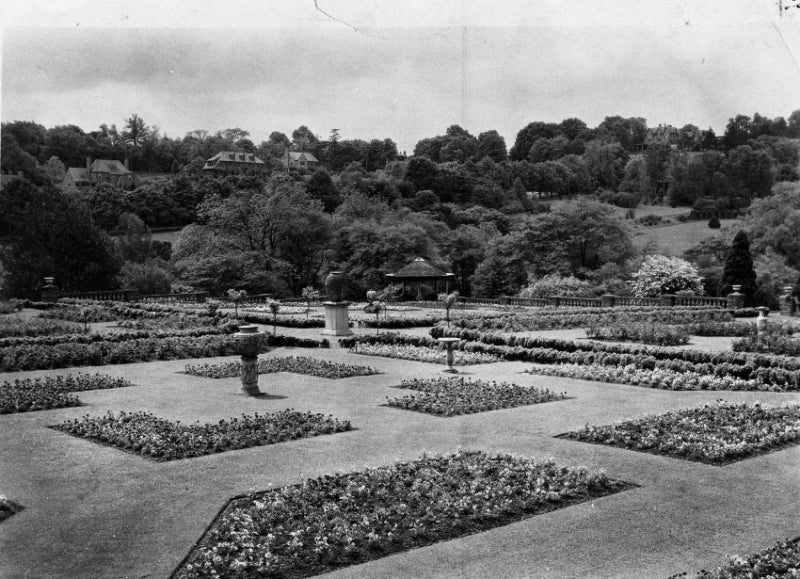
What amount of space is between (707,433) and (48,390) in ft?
34.3

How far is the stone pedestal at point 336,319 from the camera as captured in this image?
84.4ft

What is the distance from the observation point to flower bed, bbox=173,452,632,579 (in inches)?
258

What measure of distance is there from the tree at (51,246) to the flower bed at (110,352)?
2203cm

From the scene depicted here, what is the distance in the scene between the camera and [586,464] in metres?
9.53

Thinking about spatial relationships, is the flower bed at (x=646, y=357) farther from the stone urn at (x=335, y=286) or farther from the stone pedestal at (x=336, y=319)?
the stone urn at (x=335, y=286)

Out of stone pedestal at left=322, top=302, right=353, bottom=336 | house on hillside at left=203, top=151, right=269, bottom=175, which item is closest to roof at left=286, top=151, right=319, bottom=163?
house on hillside at left=203, top=151, right=269, bottom=175

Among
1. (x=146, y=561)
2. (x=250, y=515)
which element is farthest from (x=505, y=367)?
(x=146, y=561)

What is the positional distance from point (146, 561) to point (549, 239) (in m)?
49.0

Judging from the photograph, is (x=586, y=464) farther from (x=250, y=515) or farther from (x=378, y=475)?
(x=250, y=515)

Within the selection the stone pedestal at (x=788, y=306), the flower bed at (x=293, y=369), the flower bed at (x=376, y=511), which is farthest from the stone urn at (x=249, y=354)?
the stone pedestal at (x=788, y=306)

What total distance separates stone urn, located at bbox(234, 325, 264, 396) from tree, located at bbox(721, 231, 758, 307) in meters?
30.5

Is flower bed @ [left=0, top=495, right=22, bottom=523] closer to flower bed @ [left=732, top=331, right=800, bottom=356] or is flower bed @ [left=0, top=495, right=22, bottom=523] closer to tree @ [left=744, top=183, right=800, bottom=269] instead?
flower bed @ [left=732, top=331, right=800, bottom=356]

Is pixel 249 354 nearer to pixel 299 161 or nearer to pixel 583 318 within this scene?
pixel 583 318

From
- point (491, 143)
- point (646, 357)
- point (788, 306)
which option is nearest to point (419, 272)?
point (491, 143)
